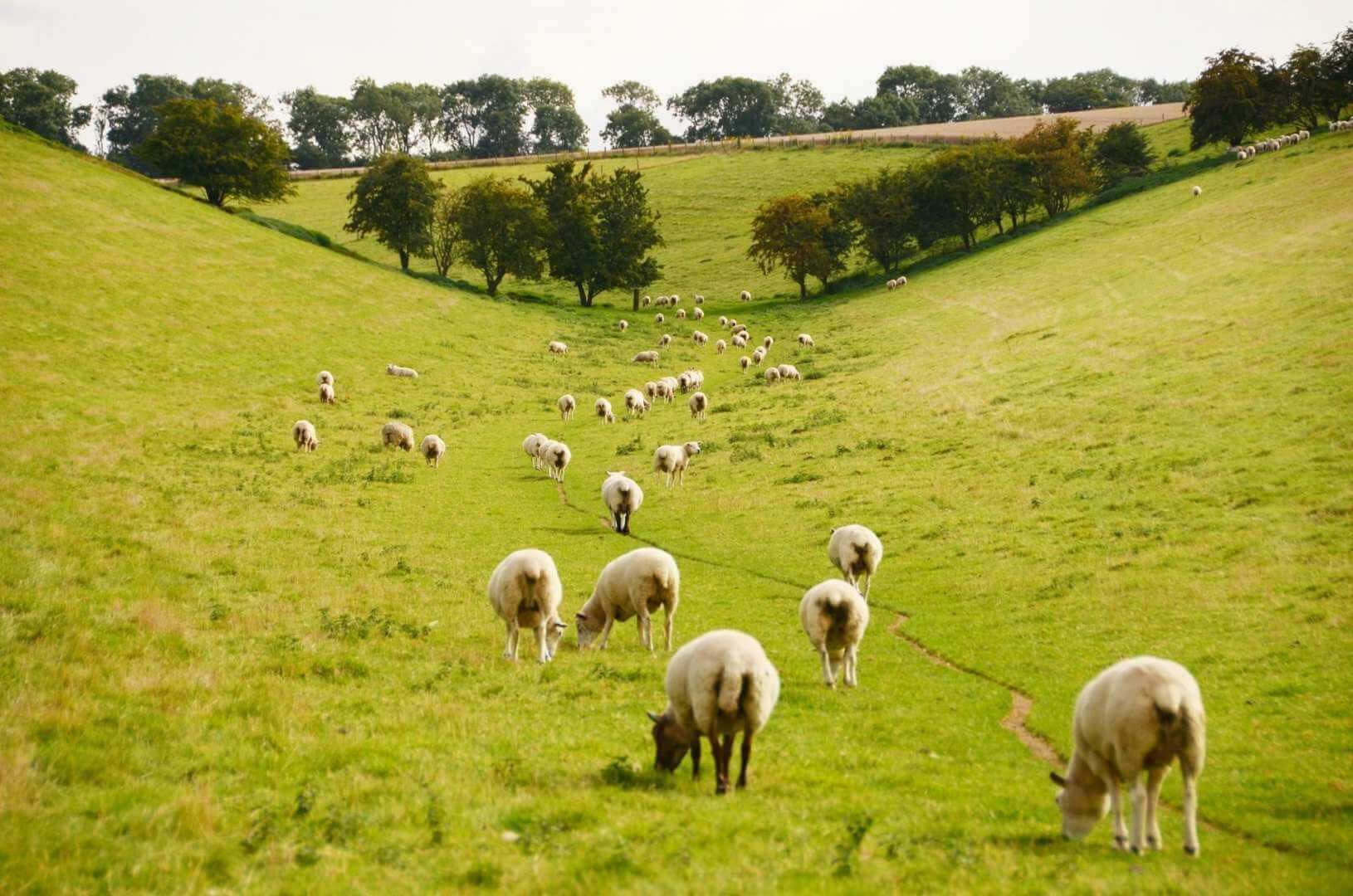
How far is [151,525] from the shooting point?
2283 centimetres

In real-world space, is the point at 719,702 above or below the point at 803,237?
below

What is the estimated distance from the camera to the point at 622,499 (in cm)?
2853

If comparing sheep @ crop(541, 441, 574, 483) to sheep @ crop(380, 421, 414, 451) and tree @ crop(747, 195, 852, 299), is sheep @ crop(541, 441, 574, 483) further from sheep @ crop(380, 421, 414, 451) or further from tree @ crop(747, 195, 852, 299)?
tree @ crop(747, 195, 852, 299)

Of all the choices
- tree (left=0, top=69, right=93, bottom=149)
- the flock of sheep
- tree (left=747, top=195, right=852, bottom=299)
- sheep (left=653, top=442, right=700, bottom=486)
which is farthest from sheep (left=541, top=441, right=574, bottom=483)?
tree (left=0, top=69, right=93, bottom=149)

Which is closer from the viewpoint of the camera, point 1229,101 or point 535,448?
point 535,448

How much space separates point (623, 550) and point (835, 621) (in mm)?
12254

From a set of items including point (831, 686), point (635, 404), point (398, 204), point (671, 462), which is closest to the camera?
point (831, 686)

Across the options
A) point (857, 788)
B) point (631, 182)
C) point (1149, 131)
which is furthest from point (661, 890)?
point (1149, 131)

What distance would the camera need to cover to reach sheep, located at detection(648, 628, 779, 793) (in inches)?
405

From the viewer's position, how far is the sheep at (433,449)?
3794 centimetres

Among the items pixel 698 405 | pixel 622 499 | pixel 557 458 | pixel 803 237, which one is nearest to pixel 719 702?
pixel 622 499

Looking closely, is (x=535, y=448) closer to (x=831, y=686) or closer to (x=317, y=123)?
(x=831, y=686)

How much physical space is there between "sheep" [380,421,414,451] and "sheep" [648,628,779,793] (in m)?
31.4

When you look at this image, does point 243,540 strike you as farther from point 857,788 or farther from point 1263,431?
point 1263,431
